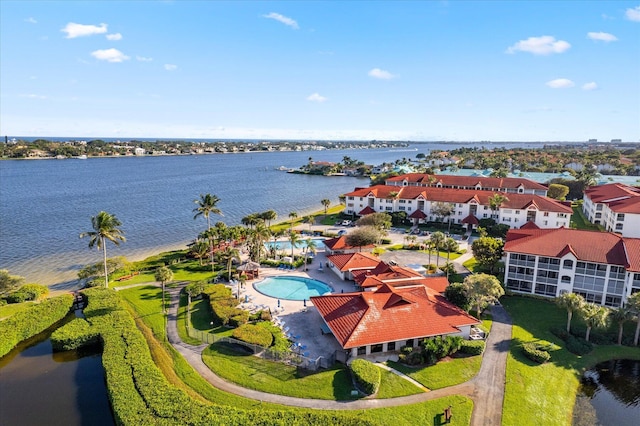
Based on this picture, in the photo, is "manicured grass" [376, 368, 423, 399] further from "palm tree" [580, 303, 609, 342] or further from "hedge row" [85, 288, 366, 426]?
"palm tree" [580, 303, 609, 342]

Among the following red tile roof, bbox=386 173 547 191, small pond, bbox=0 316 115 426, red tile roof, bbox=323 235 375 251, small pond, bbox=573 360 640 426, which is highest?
red tile roof, bbox=386 173 547 191

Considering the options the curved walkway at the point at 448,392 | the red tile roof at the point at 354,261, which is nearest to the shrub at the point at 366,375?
the curved walkway at the point at 448,392

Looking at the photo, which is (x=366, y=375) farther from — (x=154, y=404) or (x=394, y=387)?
(x=154, y=404)

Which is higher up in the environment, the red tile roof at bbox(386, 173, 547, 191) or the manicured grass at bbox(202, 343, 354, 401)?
the red tile roof at bbox(386, 173, 547, 191)

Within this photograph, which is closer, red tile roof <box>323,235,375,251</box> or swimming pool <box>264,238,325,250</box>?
red tile roof <box>323,235,375,251</box>

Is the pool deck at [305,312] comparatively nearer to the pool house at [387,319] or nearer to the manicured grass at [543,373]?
the pool house at [387,319]

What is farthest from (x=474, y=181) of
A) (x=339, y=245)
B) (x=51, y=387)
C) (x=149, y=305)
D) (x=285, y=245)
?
(x=51, y=387)

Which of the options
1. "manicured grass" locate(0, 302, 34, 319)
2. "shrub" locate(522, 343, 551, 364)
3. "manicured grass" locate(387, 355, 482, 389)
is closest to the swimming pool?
"manicured grass" locate(0, 302, 34, 319)
